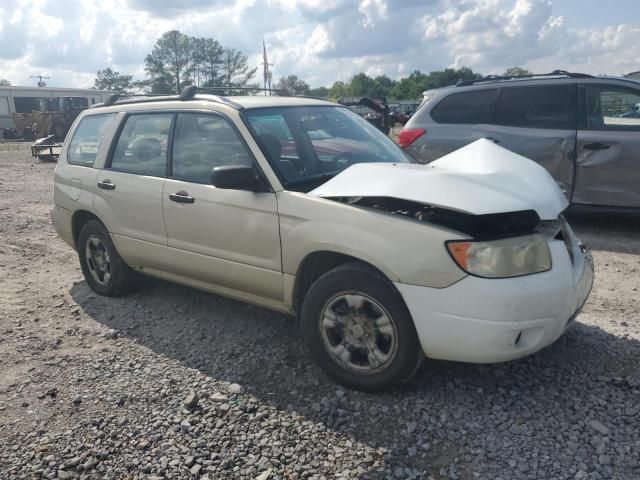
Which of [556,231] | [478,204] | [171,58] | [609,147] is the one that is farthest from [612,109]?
[171,58]

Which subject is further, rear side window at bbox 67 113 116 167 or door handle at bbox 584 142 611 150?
door handle at bbox 584 142 611 150

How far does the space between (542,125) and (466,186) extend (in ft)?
14.6

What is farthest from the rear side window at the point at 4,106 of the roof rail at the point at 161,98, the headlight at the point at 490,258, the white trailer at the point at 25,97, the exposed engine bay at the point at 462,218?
the headlight at the point at 490,258

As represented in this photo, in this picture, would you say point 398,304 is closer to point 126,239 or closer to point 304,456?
point 304,456

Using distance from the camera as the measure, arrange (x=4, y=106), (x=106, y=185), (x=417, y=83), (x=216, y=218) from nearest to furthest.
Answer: (x=216, y=218)
(x=106, y=185)
(x=4, y=106)
(x=417, y=83)

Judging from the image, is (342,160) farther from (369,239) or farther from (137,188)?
(137,188)

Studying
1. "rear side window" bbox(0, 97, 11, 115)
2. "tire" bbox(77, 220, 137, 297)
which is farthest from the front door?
"rear side window" bbox(0, 97, 11, 115)

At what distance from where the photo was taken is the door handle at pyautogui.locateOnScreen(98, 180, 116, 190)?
473 cm

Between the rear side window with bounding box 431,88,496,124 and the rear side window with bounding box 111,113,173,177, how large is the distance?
13.9 feet

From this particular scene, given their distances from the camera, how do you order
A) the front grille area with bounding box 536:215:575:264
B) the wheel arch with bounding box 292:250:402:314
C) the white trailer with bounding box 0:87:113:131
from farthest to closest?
1. the white trailer with bounding box 0:87:113:131
2. the wheel arch with bounding box 292:250:402:314
3. the front grille area with bounding box 536:215:575:264

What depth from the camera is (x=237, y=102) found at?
410 cm

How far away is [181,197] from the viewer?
4.13m

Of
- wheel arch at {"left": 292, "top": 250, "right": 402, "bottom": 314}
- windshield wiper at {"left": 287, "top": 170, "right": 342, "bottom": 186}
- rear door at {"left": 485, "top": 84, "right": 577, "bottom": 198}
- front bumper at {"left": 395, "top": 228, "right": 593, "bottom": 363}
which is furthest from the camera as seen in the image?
rear door at {"left": 485, "top": 84, "right": 577, "bottom": 198}

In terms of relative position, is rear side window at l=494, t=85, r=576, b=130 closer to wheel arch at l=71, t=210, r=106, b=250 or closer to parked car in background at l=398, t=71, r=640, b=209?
parked car in background at l=398, t=71, r=640, b=209
